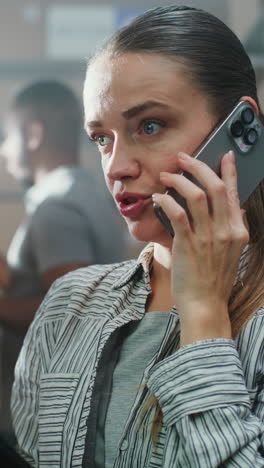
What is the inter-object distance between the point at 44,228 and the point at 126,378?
58 centimetres

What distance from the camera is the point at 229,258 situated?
625mm

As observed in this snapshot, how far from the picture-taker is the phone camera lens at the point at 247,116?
0.66 metres

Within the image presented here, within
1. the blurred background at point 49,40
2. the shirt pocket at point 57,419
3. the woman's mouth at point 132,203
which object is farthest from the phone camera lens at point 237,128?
the blurred background at point 49,40

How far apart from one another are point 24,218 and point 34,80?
355 mm

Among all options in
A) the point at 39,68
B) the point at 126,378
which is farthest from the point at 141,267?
the point at 39,68

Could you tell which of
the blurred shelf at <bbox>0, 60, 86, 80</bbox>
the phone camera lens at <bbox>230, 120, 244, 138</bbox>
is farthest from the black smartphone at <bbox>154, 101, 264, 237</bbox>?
the blurred shelf at <bbox>0, 60, 86, 80</bbox>

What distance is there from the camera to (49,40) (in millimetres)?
1526

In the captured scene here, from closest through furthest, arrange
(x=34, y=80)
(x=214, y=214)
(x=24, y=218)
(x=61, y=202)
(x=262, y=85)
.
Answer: (x=214, y=214)
(x=262, y=85)
(x=61, y=202)
(x=24, y=218)
(x=34, y=80)

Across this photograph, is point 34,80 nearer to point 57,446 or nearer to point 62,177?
point 62,177

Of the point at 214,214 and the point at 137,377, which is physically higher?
the point at 214,214

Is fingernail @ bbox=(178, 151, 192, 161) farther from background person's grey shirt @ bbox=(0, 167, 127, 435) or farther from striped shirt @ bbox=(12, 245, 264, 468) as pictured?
background person's grey shirt @ bbox=(0, 167, 127, 435)

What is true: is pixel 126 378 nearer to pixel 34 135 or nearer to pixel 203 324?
pixel 203 324

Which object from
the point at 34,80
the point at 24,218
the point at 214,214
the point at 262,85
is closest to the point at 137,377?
the point at 214,214

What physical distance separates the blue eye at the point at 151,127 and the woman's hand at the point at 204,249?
0.17 feet
